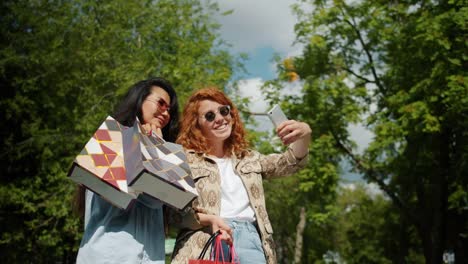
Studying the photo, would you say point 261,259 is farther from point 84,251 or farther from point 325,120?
point 325,120

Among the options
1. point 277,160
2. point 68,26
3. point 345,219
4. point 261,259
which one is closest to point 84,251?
point 261,259

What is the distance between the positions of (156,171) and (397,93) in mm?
14185

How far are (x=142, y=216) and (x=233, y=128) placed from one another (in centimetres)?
128

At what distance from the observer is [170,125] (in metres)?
3.66

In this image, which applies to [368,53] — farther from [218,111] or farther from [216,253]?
[216,253]

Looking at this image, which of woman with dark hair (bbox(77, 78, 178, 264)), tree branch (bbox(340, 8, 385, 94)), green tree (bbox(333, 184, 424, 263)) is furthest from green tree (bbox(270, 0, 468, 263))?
woman with dark hair (bbox(77, 78, 178, 264))

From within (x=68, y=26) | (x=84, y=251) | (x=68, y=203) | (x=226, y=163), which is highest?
(x=68, y=26)

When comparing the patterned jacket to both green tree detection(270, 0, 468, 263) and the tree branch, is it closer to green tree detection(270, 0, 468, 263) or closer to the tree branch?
green tree detection(270, 0, 468, 263)

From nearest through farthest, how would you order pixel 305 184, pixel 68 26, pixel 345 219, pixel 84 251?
pixel 84 251 < pixel 305 184 < pixel 68 26 < pixel 345 219

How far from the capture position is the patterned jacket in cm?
346

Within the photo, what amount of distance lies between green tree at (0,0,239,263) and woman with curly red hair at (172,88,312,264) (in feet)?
43.3

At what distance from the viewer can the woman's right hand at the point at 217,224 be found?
10.7 ft

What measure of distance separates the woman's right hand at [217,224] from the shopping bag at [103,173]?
2.27 feet

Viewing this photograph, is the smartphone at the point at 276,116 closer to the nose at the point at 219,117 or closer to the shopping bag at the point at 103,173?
the nose at the point at 219,117
